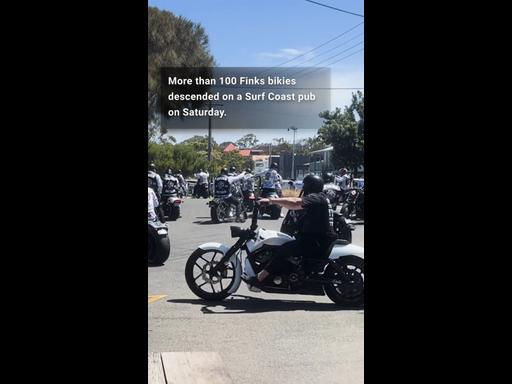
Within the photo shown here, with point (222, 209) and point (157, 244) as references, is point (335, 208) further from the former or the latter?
point (222, 209)

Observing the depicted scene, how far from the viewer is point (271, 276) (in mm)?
4176

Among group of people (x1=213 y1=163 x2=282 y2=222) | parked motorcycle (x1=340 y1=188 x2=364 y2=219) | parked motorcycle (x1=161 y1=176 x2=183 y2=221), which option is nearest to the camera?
group of people (x1=213 y1=163 x2=282 y2=222)

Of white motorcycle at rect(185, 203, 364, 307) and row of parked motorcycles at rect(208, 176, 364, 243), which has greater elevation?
row of parked motorcycles at rect(208, 176, 364, 243)

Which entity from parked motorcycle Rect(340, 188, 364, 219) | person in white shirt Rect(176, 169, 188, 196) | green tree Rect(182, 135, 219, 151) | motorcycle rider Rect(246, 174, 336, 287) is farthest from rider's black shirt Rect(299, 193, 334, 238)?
person in white shirt Rect(176, 169, 188, 196)

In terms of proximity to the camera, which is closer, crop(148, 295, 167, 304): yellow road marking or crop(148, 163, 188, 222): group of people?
crop(148, 295, 167, 304): yellow road marking

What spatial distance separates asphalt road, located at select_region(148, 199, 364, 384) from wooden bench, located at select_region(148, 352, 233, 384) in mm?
77

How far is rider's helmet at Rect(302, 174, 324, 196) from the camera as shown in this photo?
4.11 m

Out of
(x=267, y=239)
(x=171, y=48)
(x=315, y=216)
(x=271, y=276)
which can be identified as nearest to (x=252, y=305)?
(x=271, y=276)

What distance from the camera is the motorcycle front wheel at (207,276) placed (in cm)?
426

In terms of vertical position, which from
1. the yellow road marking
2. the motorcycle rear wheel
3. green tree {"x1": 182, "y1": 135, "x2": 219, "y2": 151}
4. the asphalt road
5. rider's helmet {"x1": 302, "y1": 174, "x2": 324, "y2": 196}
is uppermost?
green tree {"x1": 182, "y1": 135, "x2": 219, "y2": 151}

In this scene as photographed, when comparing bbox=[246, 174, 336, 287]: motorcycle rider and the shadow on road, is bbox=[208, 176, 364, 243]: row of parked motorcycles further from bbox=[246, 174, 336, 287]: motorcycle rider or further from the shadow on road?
the shadow on road

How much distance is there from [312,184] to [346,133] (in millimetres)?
443
